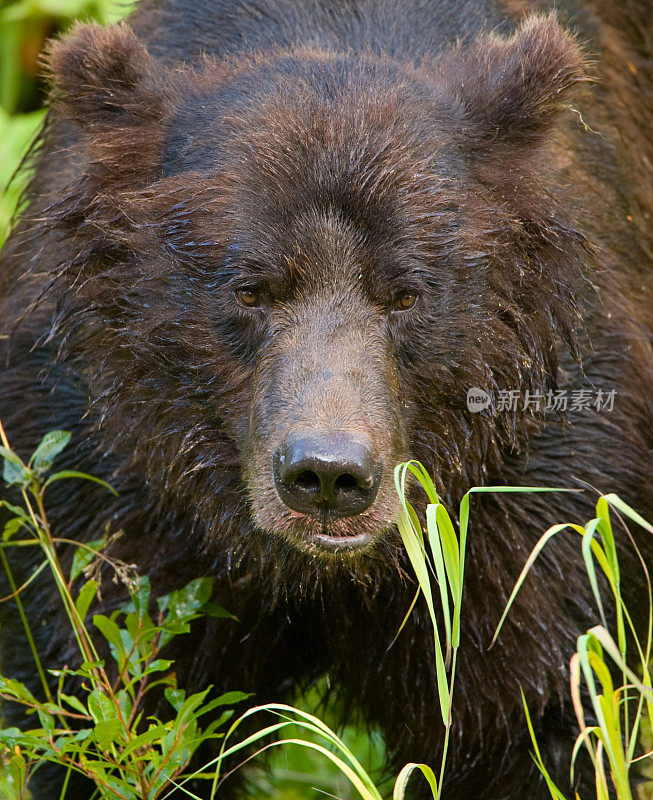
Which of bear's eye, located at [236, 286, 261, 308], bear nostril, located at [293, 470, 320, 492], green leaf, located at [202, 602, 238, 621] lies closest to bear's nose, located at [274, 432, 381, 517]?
bear nostril, located at [293, 470, 320, 492]

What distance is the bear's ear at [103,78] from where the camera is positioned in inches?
148

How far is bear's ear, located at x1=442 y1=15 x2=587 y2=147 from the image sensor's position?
3.75 meters

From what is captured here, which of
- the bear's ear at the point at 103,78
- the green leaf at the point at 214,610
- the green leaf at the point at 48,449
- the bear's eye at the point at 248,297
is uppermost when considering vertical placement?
the bear's ear at the point at 103,78

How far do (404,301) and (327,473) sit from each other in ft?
2.06

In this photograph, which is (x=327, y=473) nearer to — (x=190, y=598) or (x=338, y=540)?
(x=338, y=540)

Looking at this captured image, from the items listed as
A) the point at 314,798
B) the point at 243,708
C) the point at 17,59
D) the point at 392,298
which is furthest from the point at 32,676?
the point at 17,59

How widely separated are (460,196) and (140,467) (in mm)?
1255

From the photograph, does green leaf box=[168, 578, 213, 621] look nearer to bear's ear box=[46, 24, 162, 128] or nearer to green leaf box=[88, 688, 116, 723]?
green leaf box=[88, 688, 116, 723]

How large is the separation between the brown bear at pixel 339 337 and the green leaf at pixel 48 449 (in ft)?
0.51

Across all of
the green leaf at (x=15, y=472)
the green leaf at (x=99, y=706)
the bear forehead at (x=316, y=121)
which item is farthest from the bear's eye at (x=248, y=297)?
the green leaf at (x=99, y=706)

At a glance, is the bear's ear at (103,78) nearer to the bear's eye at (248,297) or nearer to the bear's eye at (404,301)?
the bear's eye at (248,297)

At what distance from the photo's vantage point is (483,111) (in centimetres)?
381

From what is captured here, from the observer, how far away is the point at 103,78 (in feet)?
12.4

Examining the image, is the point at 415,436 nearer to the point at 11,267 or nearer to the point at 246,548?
the point at 246,548
